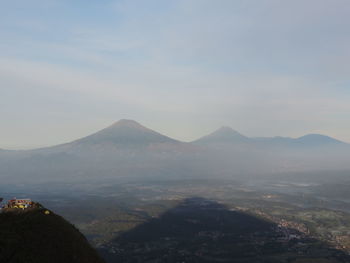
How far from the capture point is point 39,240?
62.9 metres

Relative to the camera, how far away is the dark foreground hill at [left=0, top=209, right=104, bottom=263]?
192 ft

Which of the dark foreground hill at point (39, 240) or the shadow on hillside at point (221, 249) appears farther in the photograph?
the shadow on hillside at point (221, 249)

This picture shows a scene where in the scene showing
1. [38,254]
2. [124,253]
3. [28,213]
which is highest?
[28,213]

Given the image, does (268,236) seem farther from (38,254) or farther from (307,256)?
(38,254)

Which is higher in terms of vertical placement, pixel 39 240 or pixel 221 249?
pixel 39 240

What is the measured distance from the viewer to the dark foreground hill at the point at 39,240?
58625 millimetres

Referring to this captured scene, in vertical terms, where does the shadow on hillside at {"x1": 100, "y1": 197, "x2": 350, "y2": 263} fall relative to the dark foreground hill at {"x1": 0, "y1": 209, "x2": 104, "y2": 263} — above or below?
below

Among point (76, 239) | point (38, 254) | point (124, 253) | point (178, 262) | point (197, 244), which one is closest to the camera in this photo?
point (38, 254)

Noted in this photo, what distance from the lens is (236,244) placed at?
182 metres

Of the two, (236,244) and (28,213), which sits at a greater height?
(28,213)

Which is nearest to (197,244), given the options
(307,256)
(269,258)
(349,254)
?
(269,258)

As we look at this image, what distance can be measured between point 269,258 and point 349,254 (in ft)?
135

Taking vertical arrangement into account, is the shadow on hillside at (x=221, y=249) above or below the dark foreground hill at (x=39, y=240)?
below

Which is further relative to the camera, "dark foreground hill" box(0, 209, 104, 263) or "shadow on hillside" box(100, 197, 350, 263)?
"shadow on hillside" box(100, 197, 350, 263)
